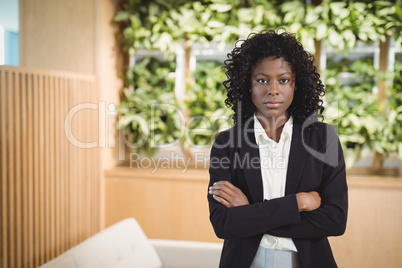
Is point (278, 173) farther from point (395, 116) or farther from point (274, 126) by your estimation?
point (395, 116)

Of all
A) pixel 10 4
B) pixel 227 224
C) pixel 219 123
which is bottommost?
pixel 227 224

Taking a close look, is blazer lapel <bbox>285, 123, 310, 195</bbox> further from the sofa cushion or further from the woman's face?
the sofa cushion

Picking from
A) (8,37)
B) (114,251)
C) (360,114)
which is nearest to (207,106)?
(360,114)

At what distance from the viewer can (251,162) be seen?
1.22 m

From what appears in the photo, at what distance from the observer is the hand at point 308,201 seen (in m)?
1.22

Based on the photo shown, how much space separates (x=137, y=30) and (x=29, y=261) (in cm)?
213

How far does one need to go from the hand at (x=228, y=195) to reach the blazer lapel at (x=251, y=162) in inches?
1.7

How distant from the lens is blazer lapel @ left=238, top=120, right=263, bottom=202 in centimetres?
124

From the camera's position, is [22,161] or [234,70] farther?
[22,161]

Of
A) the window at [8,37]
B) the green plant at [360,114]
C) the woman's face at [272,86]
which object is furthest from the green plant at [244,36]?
the window at [8,37]

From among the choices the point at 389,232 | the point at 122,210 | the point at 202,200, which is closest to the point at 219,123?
the point at 202,200

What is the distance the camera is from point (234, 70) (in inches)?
54.5

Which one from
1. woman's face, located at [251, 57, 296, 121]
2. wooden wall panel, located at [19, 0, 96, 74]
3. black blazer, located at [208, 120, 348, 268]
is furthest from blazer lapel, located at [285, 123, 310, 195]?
wooden wall panel, located at [19, 0, 96, 74]

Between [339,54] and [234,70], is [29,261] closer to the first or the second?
[234,70]
